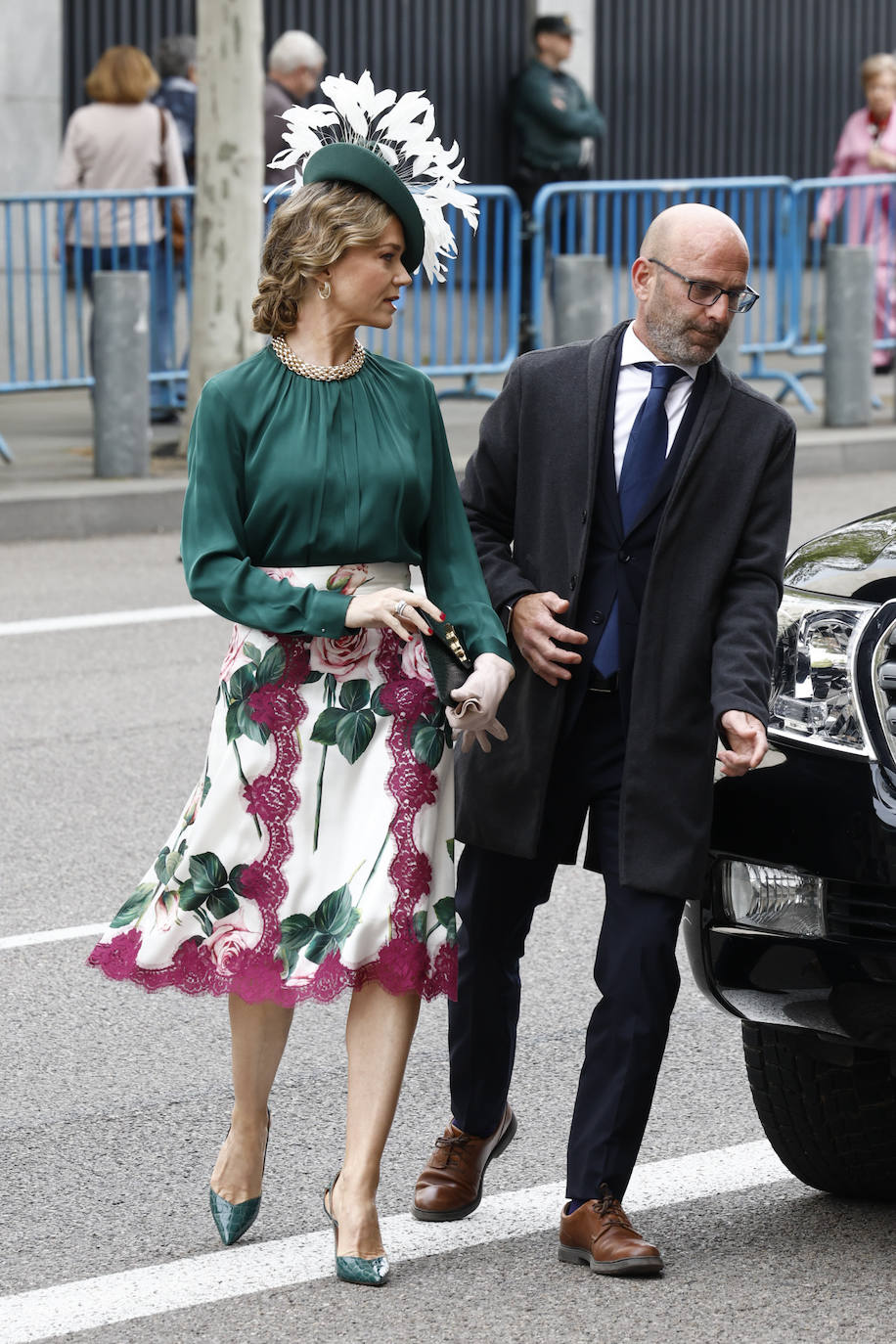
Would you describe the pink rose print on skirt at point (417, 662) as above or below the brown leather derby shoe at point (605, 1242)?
above

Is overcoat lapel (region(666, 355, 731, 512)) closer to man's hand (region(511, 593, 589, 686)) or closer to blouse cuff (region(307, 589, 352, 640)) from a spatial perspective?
man's hand (region(511, 593, 589, 686))

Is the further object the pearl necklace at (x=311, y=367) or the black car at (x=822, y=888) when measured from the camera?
the pearl necklace at (x=311, y=367)

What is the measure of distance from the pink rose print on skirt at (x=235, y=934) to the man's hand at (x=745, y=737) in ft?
2.61

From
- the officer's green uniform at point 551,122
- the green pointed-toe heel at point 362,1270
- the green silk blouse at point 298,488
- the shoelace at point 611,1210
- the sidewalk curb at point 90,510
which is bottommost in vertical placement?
the green pointed-toe heel at point 362,1270

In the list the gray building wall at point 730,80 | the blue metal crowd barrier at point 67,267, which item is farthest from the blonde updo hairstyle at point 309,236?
the gray building wall at point 730,80

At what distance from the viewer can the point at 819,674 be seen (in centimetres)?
377

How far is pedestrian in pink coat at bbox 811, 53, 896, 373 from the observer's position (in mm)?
14617

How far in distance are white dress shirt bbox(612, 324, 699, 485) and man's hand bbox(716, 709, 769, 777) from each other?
466mm

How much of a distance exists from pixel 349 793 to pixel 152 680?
178 inches

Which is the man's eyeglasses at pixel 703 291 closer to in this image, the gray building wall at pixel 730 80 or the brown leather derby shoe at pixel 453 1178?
the brown leather derby shoe at pixel 453 1178

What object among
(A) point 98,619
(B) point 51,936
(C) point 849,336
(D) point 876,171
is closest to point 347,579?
(B) point 51,936

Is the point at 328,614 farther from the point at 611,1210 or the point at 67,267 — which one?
the point at 67,267

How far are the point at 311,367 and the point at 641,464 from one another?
0.56 metres

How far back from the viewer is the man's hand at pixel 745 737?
3.60 m
